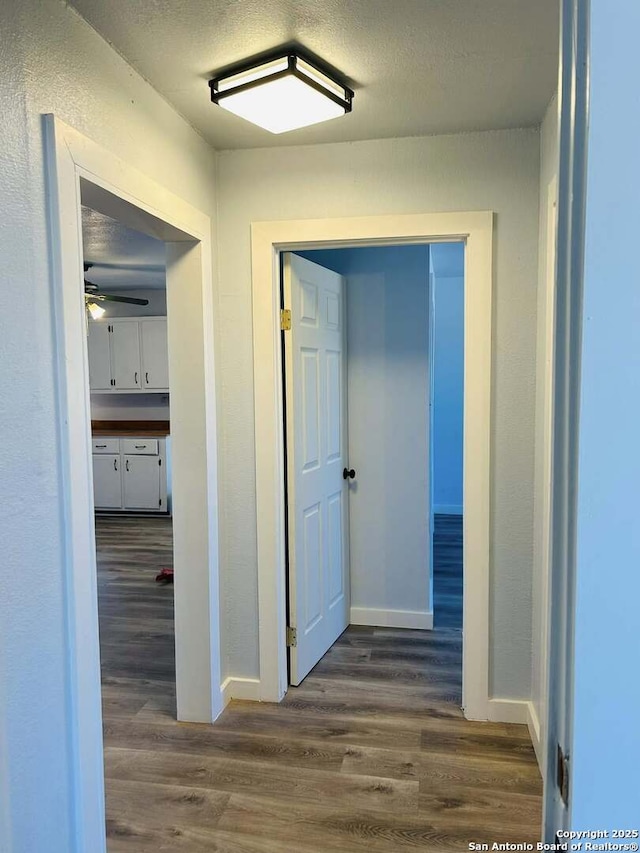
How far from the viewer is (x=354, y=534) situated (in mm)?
3596

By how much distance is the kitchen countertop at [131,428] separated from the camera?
6.60 meters

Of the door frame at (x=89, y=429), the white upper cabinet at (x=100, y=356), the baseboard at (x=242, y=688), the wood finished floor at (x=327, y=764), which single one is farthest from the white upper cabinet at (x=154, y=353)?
the baseboard at (x=242, y=688)

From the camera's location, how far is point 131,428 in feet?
22.6

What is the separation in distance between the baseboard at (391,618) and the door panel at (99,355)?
4387 millimetres

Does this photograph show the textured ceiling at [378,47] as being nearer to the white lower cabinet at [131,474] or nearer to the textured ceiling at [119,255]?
the textured ceiling at [119,255]

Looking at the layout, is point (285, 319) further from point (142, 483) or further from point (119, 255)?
point (142, 483)

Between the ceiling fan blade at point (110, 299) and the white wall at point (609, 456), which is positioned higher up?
the ceiling fan blade at point (110, 299)

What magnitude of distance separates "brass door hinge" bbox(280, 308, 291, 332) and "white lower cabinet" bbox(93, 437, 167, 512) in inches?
163

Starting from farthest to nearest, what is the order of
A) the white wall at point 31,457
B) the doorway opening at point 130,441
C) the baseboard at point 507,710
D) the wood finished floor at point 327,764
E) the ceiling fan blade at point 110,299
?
the ceiling fan blade at point 110,299 < the doorway opening at point 130,441 < the baseboard at point 507,710 < the wood finished floor at point 327,764 < the white wall at point 31,457

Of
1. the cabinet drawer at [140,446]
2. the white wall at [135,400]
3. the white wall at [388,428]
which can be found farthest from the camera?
the white wall at [135,400]

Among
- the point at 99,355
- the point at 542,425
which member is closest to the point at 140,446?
the point at 99,355

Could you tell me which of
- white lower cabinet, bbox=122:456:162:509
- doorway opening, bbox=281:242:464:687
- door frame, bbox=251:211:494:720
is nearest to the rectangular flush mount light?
door frame, bbox=251:211:494:720

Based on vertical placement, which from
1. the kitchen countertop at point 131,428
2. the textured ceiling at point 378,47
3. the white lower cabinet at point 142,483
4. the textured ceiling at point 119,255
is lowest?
the white lower cabinet at point 142,483

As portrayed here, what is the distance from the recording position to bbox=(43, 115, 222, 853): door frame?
149 centimetres
